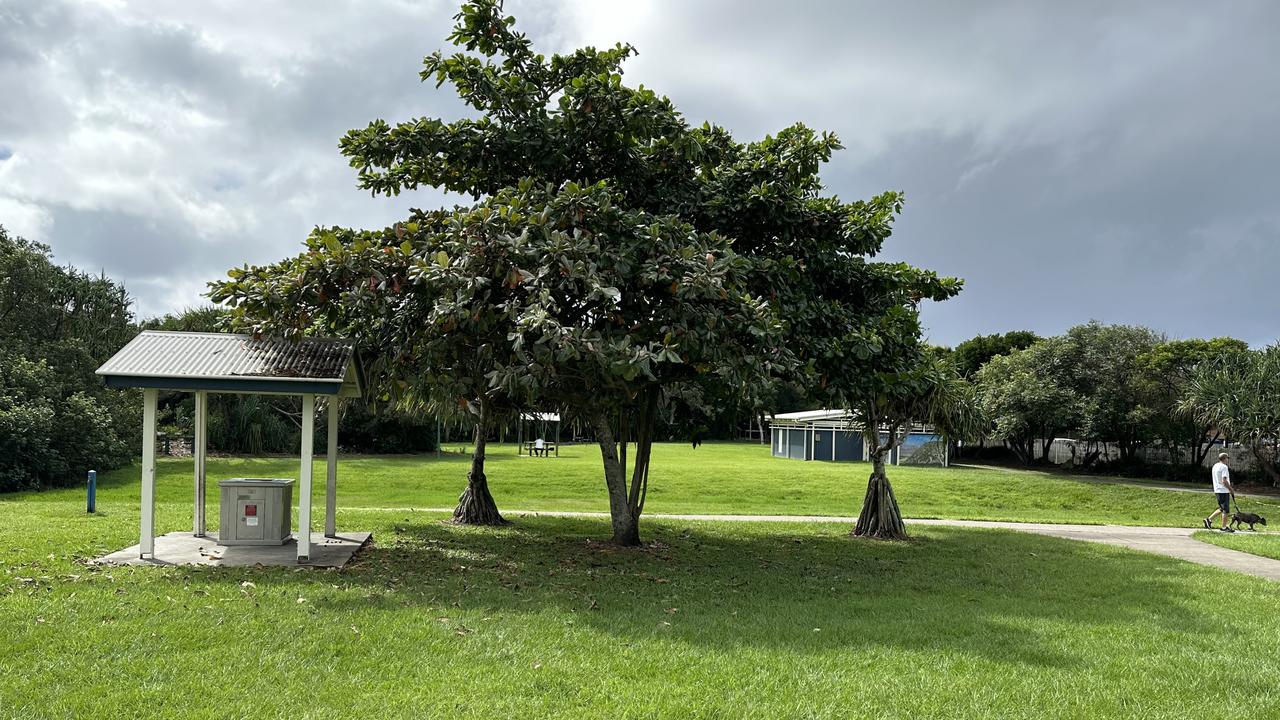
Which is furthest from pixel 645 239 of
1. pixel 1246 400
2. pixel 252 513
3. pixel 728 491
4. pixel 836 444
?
pixel 836 444

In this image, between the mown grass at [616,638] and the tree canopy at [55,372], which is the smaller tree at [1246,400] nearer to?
the mown grass at [616,638]

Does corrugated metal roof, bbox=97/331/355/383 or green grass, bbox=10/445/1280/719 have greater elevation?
corrugated metal roof, bbox=97/331/355/383

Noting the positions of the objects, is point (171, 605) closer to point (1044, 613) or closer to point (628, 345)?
point (628, 345)

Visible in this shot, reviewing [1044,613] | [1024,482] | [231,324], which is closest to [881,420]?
[1044,613]

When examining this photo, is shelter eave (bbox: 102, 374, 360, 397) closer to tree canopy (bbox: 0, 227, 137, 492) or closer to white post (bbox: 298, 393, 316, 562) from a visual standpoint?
white post (bbox: 298, 393, 316, 562)

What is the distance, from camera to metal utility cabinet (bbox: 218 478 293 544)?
1170 centimetres

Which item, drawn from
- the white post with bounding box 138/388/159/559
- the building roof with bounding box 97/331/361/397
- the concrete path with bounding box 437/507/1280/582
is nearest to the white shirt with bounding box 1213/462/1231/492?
the concrete path with bounding box 437/507/1280/582

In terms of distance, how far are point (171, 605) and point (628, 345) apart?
16.0 ft

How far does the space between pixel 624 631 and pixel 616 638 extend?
30 cm

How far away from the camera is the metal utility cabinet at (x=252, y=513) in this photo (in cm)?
1170

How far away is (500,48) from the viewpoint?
12844 mm

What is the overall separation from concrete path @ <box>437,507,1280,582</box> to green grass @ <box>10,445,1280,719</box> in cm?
128

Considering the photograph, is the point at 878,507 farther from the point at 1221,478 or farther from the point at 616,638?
the point at 616,638

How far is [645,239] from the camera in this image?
1066cm
